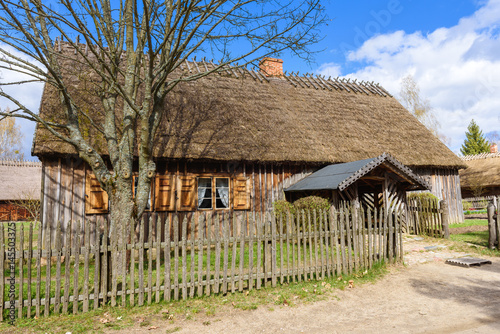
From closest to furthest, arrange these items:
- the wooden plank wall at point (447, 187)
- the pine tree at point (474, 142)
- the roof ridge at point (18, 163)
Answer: the wooden plank wall at point (447, 187) < the roof ridge at point (18, 163) < the pine tree at point (474, 142)

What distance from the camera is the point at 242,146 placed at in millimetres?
10734

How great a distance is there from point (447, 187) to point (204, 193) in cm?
1179

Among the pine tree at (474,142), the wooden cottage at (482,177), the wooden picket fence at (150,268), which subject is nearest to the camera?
the wooden picket fence at (150,268)

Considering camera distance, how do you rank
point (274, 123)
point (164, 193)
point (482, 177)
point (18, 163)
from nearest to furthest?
point (164, 193) < point (274, 123) < point (482, 177) < point (18, 163)

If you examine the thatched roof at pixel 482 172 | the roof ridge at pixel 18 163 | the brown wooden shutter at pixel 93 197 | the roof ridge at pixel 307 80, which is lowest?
the brown wooden shutter at pixel 93 197

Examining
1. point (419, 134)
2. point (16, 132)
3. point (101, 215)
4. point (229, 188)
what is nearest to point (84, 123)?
point (101, 215)

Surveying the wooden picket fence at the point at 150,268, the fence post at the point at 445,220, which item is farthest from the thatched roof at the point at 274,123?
the wooden picket fence at the point at 150,268

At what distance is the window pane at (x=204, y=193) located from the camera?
10.5 metres

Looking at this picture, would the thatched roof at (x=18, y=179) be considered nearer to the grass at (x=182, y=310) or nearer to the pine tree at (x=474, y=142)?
the grass at (x=182, y=310)

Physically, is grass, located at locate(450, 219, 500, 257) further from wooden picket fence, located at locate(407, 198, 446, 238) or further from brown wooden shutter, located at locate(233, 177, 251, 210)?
brown wooden shutter, located at locate(233, 177, 251, 210)

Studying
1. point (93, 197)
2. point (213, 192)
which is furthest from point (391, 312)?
point (93, 197)

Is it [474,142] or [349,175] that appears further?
[474,142]

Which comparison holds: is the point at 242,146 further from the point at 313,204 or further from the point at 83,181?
the point at 83,181

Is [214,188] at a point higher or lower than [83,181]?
lower
